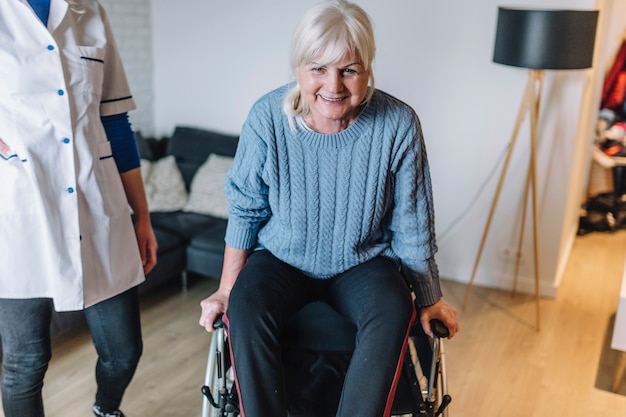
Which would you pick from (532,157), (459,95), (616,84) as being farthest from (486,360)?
(616,84)

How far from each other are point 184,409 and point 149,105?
215 centimetres

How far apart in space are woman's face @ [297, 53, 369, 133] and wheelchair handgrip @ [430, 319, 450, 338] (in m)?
0.52

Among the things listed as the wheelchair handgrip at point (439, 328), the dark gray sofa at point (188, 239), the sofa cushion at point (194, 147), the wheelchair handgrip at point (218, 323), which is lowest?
the dark gray sofa at point (188, 239)

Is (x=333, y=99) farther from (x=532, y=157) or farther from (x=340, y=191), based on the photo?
(x=532, y=157)

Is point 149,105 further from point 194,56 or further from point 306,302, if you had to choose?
point 306,302

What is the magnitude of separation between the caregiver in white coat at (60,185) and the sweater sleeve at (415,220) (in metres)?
0.69

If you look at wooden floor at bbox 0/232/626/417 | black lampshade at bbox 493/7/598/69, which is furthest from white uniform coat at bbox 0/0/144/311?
black lampshade at bbox 493/7/598/69

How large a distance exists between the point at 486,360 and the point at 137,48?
2461mm

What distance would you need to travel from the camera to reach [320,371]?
158 centimetres

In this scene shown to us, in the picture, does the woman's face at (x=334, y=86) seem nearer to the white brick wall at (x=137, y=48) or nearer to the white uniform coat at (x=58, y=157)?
the white uniform coat at (x=58, y=157)

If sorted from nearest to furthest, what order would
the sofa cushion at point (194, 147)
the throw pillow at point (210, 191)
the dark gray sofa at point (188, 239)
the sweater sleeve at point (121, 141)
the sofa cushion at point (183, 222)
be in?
the sweater sleeve at point (121, 141) < the dark gray sofa at point (188, 239) < the sofa cushion at point (183, 222) < the throw pillow at point (210, 191) < the sofa cushion at point (194, 147)

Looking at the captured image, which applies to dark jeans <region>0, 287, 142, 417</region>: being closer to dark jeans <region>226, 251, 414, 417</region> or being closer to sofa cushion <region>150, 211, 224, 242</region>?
dark jeans <region>226, 251, 414, 417</region>

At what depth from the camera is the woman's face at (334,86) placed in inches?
56.7

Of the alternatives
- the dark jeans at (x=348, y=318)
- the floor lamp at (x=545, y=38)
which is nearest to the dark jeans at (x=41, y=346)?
the dark jeans at (x=348, y=318)
